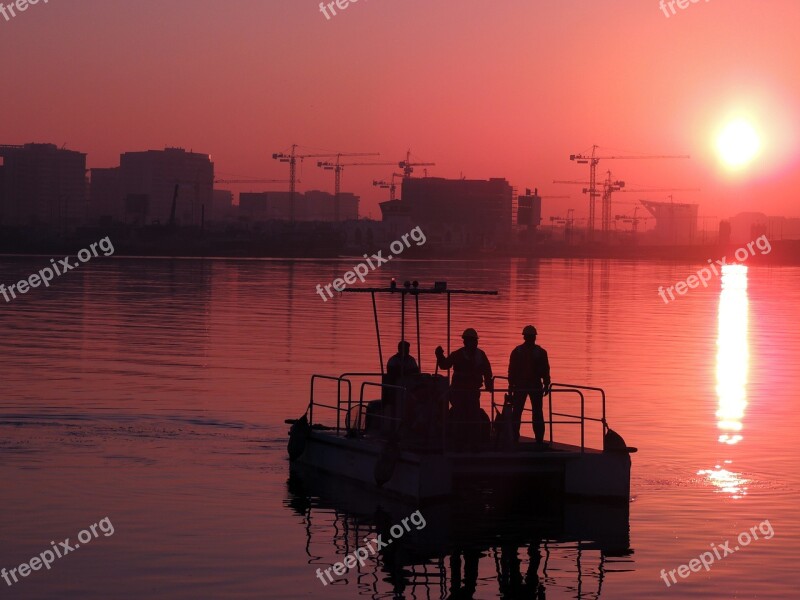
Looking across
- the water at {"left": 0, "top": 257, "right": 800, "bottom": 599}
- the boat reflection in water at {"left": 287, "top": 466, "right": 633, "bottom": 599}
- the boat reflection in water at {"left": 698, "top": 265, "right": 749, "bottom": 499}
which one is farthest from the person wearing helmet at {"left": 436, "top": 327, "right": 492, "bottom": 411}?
the boat reflection in water at {"left": 698, "top": 265, "right": 749, "bottom": 499}

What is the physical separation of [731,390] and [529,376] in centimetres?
1932

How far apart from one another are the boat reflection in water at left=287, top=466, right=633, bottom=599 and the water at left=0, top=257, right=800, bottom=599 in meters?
0.06

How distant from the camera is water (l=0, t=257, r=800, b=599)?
1702 cm

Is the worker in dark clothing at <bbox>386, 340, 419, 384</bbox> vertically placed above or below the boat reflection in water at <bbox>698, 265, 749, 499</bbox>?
above

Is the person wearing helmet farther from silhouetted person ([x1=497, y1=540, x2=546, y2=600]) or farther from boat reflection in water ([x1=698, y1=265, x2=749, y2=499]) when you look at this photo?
boat reflection in water ([x1=698, y1=265, x2=749, y2=499])

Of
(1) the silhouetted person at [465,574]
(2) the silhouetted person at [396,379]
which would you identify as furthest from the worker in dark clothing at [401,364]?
(1) the silhouetted person at [465,574]

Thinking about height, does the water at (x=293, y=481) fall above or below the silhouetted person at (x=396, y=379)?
below

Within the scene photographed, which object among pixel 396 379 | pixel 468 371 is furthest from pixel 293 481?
pixel 468 371

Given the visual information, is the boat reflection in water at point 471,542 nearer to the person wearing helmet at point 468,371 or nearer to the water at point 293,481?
the water at point 293,481

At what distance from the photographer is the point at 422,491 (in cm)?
2059

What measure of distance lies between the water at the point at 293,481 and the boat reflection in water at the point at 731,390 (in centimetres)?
14

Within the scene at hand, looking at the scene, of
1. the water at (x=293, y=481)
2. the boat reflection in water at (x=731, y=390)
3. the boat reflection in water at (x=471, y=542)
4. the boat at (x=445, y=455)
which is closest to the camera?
the boat reflection in water at (x=471, y=542)

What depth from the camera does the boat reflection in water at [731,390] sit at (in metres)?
24.4

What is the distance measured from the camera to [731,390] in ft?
132
